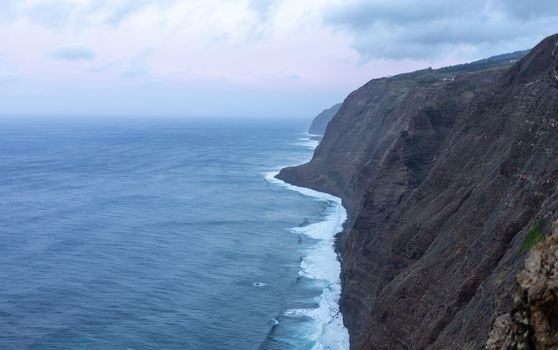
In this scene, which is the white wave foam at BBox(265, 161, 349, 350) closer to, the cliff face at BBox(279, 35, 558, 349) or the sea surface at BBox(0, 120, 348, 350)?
the sea surface at BBox(0, 120, 348, 350)

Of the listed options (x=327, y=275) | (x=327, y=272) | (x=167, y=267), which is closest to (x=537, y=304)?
(x=327, y=275)

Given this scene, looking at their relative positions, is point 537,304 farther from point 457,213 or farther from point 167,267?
point 167,267

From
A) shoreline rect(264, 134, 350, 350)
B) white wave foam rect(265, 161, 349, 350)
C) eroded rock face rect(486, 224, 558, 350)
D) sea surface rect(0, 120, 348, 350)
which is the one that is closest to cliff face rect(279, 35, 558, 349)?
white wave foam rect(265, 161, 349, 350)

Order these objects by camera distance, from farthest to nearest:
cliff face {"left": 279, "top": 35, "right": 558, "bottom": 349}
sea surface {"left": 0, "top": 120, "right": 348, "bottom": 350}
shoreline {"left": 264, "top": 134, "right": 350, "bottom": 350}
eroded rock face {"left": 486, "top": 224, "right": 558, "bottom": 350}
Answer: shoreline {"left": 264, "top": 134, "right": 350, "bottom": 350} → sea surface {"left": 0, "top": 120, "right": 348, "bottom": 350} → cliff face {"left": 279, "top": 35, "right": 558, "bottom": 349} → eroded rock face {"left": 486, "top": 224, "right": 558, "bottom": 350}

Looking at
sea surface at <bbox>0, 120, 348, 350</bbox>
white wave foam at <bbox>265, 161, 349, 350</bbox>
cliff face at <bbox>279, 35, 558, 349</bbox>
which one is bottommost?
white wave foam at <bbox>265, 161, 349, 350</bbox>

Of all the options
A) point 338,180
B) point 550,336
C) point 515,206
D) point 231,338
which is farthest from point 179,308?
point 338,180

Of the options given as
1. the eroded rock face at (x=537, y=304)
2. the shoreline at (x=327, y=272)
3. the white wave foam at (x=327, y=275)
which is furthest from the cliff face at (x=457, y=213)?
the eroded rock face at (x=537, y=304)

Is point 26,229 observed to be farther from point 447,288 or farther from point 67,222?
point 447,288
